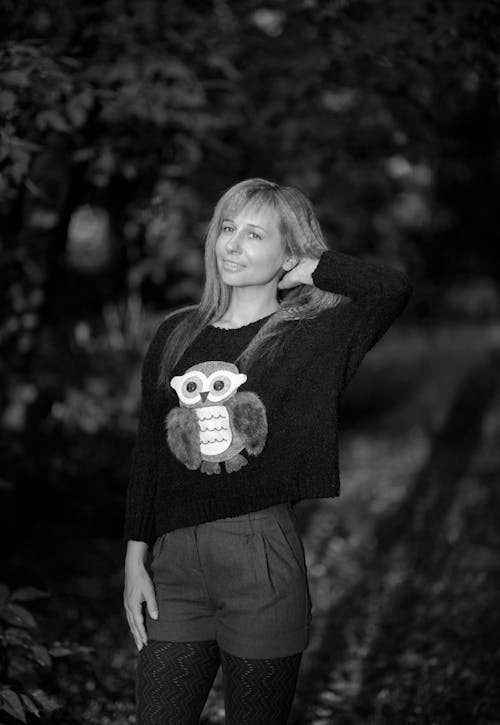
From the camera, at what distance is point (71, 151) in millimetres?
5027

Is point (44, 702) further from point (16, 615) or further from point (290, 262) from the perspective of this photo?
point (290, 262)

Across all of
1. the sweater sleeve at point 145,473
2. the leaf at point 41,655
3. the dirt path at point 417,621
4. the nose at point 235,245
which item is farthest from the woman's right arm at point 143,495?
the dirt path at point 417,621

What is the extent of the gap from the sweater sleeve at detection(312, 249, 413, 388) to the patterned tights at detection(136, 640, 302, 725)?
787 mm

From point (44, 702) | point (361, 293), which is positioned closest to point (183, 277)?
A: point (44, 702)

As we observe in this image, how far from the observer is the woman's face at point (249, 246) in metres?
2.54

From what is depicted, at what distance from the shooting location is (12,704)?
286 centimetres

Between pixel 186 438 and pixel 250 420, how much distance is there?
0.61 feet

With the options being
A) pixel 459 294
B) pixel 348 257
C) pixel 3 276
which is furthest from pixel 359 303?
pixel 459 294

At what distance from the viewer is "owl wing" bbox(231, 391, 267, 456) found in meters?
2.45

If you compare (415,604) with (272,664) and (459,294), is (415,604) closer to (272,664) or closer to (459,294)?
(272,664)

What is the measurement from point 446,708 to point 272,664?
2215mm

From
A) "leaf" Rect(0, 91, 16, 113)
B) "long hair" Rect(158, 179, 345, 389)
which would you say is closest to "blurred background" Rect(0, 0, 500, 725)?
"leaf" Rect(0, 91, 16, 113)

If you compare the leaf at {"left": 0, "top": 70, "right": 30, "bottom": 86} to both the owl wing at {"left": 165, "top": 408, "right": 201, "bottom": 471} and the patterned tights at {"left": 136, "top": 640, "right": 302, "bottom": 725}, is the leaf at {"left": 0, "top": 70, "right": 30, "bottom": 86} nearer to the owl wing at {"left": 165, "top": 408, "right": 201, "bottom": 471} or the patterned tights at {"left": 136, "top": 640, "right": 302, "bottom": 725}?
the owl wing at {"left": 165, "top": 408, "right": 201, "bottom": 471}

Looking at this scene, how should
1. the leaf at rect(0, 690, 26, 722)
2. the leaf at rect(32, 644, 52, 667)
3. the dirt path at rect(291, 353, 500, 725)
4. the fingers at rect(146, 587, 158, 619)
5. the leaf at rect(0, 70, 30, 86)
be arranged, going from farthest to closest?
the dirt path at rect(291, 353, 500, 725) → the leaf at rect(0, 70, 30, 86) → the leaf at rect(32, 644, 52, 667) → the leaf at rect(0, 690, 26, 722) → the fingers at rect(146, 587, 158, 619)
